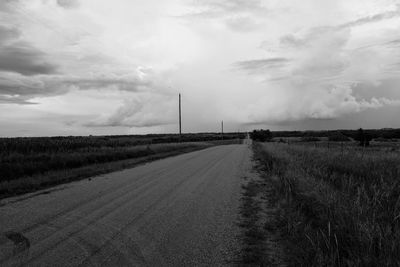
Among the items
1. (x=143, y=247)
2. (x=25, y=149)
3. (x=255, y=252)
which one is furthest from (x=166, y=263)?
(x=25, y=149)

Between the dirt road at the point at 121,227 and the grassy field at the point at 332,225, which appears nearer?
the grassy field at the point at 332,225

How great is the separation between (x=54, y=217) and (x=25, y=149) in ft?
63.3

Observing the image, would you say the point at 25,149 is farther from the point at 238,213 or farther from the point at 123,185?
the point at 238,213

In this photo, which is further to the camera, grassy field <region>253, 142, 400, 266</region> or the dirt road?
the dirt road

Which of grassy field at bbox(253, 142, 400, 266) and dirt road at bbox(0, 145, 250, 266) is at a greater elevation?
grassy field at bbox(253, 142, 400, 266)

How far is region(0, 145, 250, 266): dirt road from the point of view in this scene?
465 centimetres

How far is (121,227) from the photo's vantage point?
6.13 meters

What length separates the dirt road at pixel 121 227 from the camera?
15.3 ft

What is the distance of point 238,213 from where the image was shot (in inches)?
294

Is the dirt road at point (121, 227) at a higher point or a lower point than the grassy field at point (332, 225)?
lower

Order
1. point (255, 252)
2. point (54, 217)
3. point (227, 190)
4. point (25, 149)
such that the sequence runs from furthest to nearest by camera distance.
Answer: point (25, 149) → point (227, 190) → point (54, 217) → point (255, 252)

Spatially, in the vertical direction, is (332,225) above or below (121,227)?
above

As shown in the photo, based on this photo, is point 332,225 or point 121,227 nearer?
point 332,225

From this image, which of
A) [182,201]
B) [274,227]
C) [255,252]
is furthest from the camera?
[182,201]
